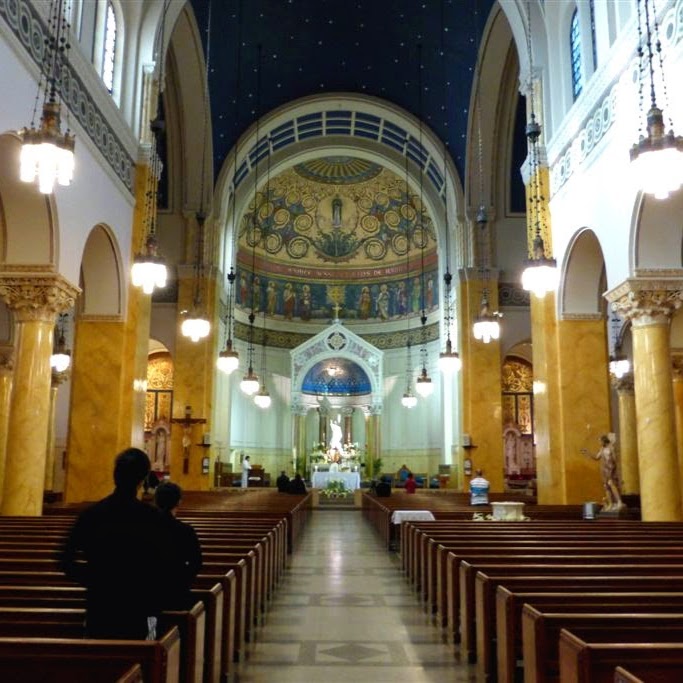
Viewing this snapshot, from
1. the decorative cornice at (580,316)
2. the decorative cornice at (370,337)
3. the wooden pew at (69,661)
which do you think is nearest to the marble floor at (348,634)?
the wooden pew at (69,661)

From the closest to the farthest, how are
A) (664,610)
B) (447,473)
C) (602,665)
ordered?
(602,665) < (664,610) < (447,473)

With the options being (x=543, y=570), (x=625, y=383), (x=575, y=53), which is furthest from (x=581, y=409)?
(x=543, y=570)

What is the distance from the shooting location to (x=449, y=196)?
79.8 feet

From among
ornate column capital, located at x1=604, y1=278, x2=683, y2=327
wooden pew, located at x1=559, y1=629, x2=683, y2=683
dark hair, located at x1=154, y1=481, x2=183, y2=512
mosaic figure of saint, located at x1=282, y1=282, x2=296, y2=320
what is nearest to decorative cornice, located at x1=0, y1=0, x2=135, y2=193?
dark hair, located at x1=154, y1=481, x2=183, y2=512

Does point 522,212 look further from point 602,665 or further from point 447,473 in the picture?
point 602,665

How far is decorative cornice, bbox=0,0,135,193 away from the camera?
8859mm

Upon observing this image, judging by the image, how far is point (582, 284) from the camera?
13.7 metres

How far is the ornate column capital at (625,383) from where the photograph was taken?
1858 centimetres

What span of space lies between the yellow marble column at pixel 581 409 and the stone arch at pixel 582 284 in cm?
39

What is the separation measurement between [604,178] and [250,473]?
1956cm

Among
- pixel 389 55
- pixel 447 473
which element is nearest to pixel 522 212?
pixel 389 55

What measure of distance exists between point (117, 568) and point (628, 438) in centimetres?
1718

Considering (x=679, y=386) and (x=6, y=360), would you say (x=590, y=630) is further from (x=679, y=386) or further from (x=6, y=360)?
(x=679, y=386)

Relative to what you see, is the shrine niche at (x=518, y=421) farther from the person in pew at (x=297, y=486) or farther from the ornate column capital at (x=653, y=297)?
the ornate column capital at (x=653, y=297)
